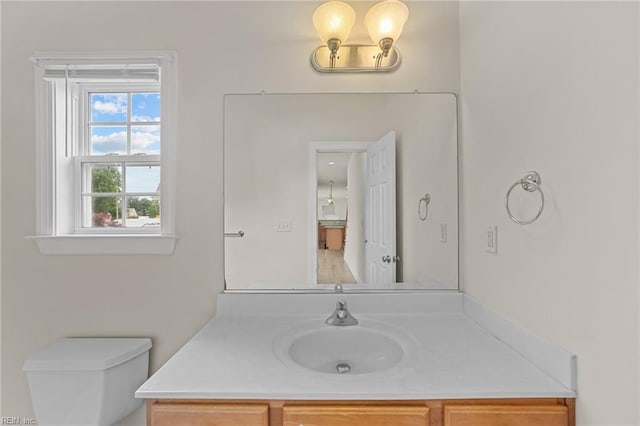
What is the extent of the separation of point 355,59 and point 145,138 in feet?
3.63

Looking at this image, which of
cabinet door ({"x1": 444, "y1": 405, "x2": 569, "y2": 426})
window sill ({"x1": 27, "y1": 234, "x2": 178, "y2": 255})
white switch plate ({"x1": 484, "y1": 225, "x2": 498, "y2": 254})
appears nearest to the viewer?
cabinet door ({"x1": 444, "y1": 405, "x2": 569, "y2": 426})

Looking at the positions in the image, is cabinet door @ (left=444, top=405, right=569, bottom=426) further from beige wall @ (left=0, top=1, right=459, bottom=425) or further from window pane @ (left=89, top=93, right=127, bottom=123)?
window pane @ (left=89, top=93, right=127, bottom=123)

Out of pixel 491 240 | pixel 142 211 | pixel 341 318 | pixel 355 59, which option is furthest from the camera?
pixel 142 211

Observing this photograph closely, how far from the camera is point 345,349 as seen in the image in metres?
1.40

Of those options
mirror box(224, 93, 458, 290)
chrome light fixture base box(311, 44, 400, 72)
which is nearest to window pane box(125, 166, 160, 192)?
mirror box(224, 93, 458, 290)

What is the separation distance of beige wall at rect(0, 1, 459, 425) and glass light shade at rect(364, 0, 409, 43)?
0.32 ft

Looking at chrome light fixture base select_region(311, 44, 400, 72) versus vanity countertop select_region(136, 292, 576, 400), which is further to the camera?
chrome light fixture base select_region(311, 44, 400, 72)

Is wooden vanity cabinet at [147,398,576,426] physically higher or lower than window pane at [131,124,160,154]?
lower

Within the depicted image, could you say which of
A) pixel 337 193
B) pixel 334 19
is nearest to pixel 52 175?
pixel 337 193

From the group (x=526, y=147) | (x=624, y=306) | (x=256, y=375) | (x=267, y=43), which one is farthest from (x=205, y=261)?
(x=624, y=306)

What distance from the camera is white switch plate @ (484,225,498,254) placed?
50.9 inches

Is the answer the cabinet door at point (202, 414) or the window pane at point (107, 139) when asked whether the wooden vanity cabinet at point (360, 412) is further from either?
the window pane at point (107, 139)

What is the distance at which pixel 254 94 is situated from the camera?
1617mm

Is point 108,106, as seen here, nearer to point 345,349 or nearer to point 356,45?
point 356,45
